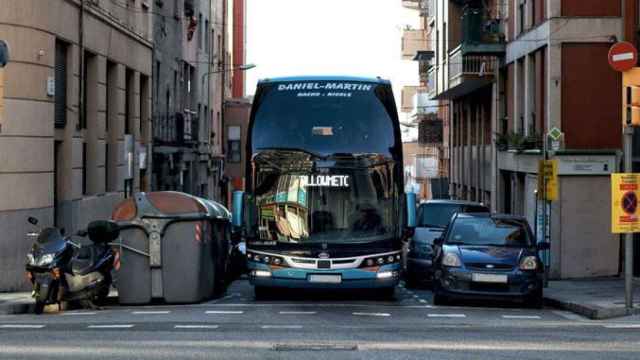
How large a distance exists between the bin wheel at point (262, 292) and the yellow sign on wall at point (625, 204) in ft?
19.4

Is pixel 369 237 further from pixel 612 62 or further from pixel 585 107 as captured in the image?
pixel 585 107

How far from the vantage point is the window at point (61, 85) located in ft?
74.8

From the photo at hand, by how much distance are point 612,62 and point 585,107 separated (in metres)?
8.81

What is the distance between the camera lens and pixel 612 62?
681 inches

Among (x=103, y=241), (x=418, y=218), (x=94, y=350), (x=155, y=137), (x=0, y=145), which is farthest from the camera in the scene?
(x=155, y=137)

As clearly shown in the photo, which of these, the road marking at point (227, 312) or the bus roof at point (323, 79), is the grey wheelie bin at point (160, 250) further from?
the bus roof at point (323, 79)

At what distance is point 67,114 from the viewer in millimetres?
23297

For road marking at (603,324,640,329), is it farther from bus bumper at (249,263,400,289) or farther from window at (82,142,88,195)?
window at (82,142,88,195)

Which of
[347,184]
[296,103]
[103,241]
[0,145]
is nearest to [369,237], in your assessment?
[347,184]

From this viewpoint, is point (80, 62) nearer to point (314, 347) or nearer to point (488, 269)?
point (488, 269)

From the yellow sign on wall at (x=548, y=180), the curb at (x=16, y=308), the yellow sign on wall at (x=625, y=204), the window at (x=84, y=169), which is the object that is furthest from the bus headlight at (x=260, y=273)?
the window at (x=84, y=169)

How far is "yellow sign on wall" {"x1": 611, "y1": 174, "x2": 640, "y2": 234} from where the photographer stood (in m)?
17.0

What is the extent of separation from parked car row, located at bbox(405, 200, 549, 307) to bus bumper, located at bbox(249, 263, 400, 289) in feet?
3.10

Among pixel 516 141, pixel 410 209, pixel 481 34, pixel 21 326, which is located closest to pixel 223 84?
pixel 481 34
